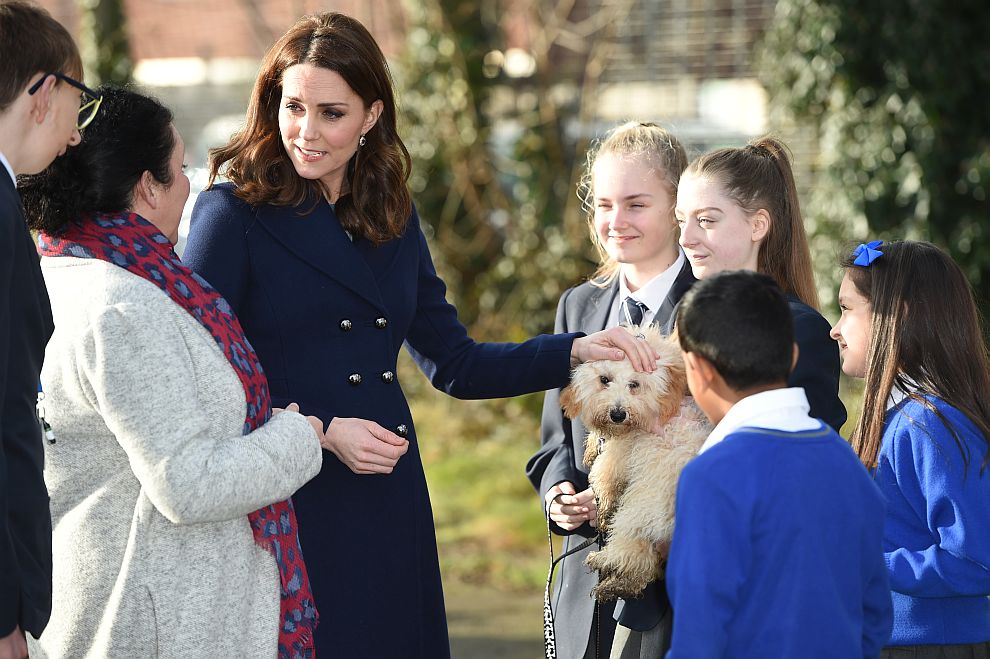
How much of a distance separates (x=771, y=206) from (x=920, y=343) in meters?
0.56

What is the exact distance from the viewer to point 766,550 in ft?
7.10

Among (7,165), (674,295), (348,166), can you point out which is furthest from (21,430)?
(674,295)

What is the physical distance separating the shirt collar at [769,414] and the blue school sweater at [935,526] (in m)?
0.72

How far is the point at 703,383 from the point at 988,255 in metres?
5.30

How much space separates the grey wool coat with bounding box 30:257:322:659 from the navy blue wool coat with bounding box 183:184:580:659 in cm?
48

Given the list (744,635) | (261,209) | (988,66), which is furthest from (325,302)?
(988,66)

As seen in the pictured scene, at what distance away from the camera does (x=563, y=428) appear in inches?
137

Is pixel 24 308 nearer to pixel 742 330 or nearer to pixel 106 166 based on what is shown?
pixel 106 166

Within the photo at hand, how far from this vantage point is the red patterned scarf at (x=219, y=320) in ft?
8.10

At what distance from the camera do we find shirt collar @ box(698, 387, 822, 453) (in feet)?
7.43

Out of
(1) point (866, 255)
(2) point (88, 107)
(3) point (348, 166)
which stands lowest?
(1) point (866, 255)

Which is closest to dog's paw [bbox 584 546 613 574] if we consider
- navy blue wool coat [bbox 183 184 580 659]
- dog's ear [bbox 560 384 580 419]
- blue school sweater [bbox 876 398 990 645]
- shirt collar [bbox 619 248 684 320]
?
dog's ear [bbox 560 384 580 419]

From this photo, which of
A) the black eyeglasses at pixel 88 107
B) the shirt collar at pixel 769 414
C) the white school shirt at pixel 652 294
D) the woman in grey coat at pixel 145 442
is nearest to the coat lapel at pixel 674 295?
the white school shirt at pixel 652 294

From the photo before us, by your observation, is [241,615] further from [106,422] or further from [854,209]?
[854,209]
